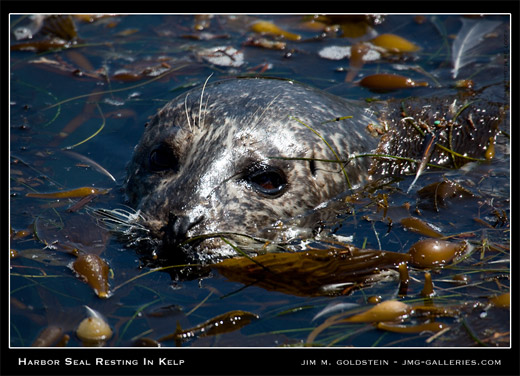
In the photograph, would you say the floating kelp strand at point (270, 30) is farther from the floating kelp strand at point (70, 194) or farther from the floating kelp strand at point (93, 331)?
the floating kelp strand at point (93, 331)

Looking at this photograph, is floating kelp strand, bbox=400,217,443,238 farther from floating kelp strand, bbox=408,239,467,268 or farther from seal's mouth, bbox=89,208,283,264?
seal's mouth, bbox=89,208,283,264

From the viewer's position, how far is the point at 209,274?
3582mm

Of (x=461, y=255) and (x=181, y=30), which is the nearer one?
(x=461, y=255)

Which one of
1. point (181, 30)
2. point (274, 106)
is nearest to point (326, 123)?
point (274, 106)

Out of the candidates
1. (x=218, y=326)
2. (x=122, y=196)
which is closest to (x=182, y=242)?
(x=218, y=326)

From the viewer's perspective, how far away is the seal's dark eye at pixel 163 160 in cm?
416

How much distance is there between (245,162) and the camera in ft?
13.0

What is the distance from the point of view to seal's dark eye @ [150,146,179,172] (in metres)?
4.16

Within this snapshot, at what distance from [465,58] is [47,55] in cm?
435

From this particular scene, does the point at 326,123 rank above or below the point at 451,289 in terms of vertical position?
above

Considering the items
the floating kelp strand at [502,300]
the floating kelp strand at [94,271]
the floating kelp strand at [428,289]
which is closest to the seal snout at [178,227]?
the floating kelp strand at [94,271]

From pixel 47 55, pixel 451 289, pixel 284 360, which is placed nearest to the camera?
pixel 284 360

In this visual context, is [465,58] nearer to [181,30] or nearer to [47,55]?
[181,30]

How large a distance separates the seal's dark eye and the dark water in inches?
18.2
